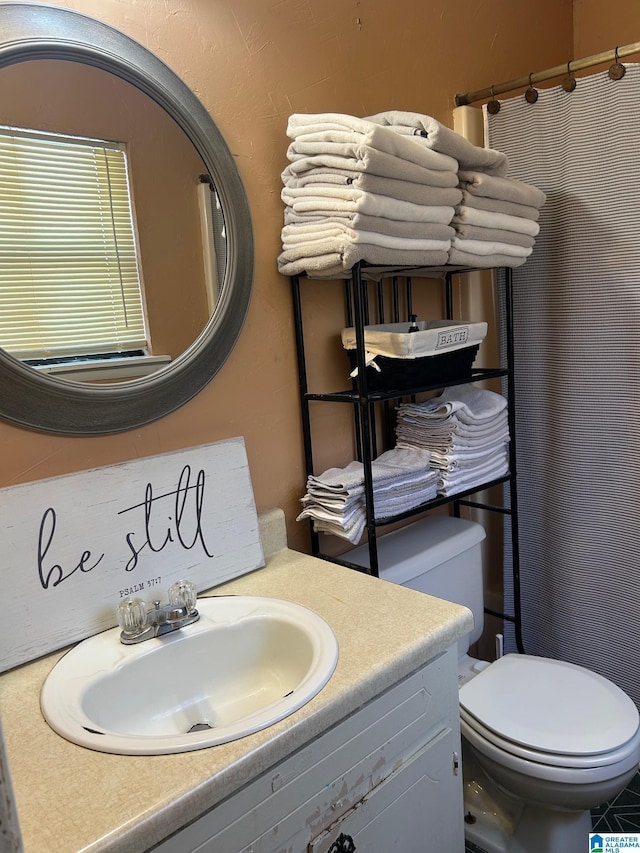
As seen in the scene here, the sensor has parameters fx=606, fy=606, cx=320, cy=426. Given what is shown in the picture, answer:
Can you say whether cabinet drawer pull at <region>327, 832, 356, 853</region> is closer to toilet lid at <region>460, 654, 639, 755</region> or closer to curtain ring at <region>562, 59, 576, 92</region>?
toilet lid at <region>460, 654, 639, 755</region>

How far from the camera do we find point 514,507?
1694 mm

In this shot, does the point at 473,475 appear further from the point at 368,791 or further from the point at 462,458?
the point at 368,791

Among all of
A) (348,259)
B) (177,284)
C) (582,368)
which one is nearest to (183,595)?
(177,284)

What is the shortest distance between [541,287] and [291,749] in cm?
141

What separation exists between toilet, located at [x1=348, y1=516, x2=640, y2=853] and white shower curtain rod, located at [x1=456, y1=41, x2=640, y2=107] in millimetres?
1184

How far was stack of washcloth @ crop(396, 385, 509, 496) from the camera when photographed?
146cm

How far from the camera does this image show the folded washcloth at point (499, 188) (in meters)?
1.32

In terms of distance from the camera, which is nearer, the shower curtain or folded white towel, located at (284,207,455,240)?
folded white towel, located at (284,207,455,240)

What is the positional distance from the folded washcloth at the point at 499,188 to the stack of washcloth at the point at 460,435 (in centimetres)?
48

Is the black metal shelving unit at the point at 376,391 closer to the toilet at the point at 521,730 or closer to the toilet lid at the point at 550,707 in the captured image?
the toilet at the point at 521,730

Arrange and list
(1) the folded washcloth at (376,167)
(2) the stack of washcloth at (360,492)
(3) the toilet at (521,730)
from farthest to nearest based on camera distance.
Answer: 1. (2) the stack of washcloth at (360,492)
2. (3) the toilet at (521,730)
3. (1) the folded washcloth at (376,167)

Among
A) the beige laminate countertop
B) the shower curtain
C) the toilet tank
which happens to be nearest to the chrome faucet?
the beige laminate countertop

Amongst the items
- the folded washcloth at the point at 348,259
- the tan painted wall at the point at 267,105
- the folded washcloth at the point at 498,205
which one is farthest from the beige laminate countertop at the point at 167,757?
the folded washcloth at the point at 498,205

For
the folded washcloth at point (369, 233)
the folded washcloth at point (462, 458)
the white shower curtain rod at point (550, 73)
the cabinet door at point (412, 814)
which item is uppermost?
the white shower curtain rod at point (550, 73)
